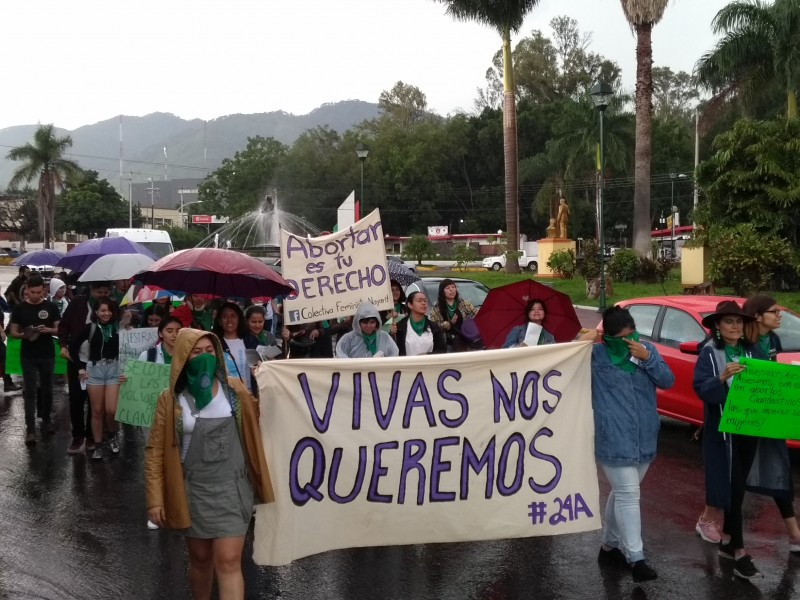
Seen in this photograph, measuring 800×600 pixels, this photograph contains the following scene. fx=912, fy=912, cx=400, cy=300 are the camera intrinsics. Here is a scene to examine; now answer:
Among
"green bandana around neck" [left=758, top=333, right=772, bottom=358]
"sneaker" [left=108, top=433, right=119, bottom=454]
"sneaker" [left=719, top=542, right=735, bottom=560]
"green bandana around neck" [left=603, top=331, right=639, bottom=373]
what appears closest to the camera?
"green bandana around neck" [left=603, top=331, right=639, bottom=373]

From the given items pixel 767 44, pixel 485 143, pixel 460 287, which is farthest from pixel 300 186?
pixel 460 287

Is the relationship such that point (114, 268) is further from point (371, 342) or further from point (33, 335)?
point (371, 342)

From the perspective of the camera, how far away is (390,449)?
527 cm

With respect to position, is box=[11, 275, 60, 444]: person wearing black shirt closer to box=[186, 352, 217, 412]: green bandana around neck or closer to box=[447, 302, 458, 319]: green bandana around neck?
box=[447, 302, 458, 319]: green bandana around neck

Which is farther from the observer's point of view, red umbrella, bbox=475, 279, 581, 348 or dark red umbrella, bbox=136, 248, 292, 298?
dark red umbrella, bbox=136, 248, 292, 298

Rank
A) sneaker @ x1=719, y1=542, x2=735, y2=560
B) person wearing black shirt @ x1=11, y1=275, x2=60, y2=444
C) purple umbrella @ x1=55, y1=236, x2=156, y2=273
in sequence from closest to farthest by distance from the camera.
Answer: sneaker @ x1=719, y1=542, x2=735, y2=560
person wearing black shirt @ x1=11, y1=275, x2=60, y2=444
purple umbrella @ x1=55, y1=236, x2=156, y2=273

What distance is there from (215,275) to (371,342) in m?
2.20

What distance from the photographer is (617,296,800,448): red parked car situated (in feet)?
30.2

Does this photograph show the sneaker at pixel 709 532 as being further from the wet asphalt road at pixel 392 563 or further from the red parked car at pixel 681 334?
the red parked car at pixel 681 334

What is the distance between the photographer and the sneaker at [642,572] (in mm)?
5332

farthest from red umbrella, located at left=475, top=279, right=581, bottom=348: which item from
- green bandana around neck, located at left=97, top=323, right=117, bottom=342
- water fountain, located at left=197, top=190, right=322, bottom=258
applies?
water fountain, located at left=197, top=190, right=322, bottom=258

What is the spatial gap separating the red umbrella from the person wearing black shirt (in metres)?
4.71

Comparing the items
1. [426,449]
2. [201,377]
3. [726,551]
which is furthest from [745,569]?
[201,377]

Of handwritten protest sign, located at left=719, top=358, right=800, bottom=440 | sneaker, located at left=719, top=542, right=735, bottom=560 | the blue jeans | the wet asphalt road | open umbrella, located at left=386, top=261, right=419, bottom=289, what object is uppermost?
open umbrella, located at left=386, top=261, right=419, bottom=289
